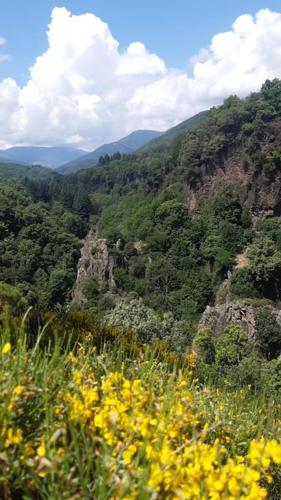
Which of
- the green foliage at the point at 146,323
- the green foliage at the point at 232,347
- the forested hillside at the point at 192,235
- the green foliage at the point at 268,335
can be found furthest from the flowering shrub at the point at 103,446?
the forested hillside at the point at 192,235

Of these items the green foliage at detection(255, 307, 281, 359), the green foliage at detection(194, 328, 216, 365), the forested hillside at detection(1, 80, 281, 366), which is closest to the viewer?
the green foliage at detection(194, 328, 216, 365)

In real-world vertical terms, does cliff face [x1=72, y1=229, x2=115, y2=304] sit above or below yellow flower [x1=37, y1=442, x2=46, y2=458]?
below

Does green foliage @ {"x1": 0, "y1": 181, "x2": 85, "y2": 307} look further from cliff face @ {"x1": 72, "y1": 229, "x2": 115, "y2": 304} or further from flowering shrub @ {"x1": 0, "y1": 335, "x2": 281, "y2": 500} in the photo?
flowering shrub @ {"x1": 0, "y1": 335, "x2": 281, "y2": 500}

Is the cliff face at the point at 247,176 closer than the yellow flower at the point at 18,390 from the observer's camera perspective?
No

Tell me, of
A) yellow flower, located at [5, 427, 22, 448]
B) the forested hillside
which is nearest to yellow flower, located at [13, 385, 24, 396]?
yellow flower, located at [5, 427, 22, 448]

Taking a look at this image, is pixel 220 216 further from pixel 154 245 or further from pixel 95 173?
pixel 95 173

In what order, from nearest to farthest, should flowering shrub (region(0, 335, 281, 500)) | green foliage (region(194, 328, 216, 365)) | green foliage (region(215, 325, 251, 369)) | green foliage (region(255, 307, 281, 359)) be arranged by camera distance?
flowering shrub (region(0, 335, 281, 500)), green foliage (region(215, 325, 251, 369)), green foliage (region(194, 328, 216, 365)), green foliage (region(255, 307, 281, 359))

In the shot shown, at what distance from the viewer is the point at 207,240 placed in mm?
53281

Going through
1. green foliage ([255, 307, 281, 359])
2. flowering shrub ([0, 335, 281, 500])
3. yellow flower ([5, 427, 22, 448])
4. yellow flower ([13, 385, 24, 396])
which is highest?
yellow flower ([13, 385, 24, 396])

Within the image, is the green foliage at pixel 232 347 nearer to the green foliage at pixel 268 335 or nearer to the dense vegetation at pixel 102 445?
the green foliage at pixel 268 335

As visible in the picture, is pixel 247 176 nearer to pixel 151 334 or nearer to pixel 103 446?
pixel 151 334

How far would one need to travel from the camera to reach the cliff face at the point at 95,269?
173 ft

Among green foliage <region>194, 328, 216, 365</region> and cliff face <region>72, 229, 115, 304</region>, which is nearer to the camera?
green foliage <region>194, 328, 216, 365</region>

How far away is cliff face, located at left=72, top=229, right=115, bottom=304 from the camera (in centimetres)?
5281
